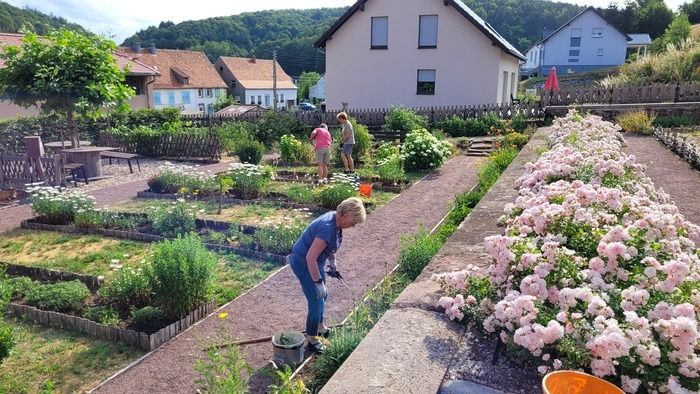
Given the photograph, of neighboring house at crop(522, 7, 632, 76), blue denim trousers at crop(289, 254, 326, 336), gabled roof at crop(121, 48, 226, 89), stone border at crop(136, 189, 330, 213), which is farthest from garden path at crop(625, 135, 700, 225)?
neighboring house at crop(522, 7, 632, 76)

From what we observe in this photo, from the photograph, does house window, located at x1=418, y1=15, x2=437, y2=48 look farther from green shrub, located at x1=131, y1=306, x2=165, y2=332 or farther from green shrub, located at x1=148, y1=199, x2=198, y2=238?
green shrub, located at x1=131, y1=306, x2=165, y2=332

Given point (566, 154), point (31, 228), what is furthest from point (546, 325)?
point (31, 228)

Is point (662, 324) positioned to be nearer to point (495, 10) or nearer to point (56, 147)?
point (56, 147)

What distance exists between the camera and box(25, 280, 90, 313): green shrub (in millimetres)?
5605

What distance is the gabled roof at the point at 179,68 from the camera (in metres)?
50.3

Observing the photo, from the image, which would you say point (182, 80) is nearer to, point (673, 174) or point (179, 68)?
point (179, 68)

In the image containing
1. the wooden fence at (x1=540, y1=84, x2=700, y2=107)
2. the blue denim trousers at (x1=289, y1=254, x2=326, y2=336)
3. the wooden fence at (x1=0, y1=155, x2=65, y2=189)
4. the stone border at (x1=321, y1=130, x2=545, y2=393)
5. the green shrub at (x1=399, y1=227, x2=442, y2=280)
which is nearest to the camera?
the stone border at (x1=321, y1=130, x2=545, y2=393)

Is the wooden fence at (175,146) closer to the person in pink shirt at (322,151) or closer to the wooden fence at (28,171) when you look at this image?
the wooden fence at (28,171)

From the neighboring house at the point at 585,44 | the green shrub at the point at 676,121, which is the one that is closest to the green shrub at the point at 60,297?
the green shrub at the point at 676,121

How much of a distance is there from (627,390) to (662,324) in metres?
0.32

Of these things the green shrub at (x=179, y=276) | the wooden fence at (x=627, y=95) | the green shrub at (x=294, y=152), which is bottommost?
the green shrub at (x=179, y=276)

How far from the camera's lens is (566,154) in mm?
5422

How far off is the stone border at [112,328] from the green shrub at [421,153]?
31.3 feet

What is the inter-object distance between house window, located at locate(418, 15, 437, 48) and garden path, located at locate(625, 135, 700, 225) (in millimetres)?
15888
